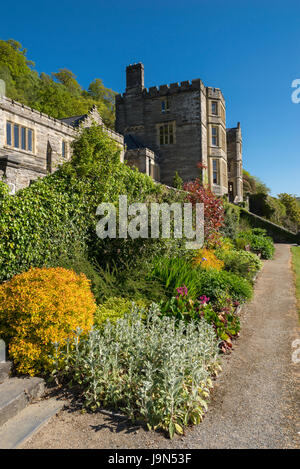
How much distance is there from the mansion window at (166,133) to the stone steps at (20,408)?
27.7 meters

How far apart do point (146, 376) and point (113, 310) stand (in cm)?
169

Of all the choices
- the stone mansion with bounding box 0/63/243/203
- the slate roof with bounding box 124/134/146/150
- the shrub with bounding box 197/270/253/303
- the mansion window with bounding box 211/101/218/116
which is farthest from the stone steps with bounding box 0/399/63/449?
the mansion window with bounding box 211/101/218/116

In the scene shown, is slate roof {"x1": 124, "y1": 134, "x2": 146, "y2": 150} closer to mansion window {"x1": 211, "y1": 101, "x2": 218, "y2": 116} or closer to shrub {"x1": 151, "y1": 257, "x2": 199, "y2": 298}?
mansion window {"x1": 211, "y1": 101, "x2": 218, "y2": 116}

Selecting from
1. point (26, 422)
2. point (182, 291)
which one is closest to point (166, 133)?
point (182, 291)

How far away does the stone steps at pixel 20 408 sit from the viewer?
9.30 ft

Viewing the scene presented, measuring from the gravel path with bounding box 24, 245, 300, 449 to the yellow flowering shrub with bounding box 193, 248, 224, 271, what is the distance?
3.57m

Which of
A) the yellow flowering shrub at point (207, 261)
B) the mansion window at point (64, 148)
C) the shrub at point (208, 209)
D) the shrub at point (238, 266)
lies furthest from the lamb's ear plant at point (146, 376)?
the mansion window at point (64, 148)

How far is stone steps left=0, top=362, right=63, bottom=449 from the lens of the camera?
9.30ft

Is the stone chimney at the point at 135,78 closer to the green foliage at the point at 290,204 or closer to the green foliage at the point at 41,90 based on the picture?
the green foliage at the point at 41,90

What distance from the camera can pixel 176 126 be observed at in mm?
28906

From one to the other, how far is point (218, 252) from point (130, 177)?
4.37 metres

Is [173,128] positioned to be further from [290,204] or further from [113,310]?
[113,310]
